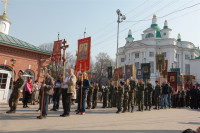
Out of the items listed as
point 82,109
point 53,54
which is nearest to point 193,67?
point 53,54

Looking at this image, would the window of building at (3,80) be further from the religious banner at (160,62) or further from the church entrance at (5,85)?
the religious banner at (160,62)

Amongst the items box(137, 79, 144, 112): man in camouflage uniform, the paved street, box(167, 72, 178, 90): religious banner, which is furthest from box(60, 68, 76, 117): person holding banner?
box(167, 72, 178, 90): religious banner

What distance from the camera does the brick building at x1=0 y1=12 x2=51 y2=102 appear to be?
43.0 ft

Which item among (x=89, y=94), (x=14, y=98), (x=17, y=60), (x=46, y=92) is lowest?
(x=14, y=98)

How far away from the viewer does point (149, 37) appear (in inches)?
1960

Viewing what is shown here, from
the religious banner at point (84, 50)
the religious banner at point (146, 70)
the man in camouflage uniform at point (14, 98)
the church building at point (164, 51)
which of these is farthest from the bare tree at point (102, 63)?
the man in camouflage uniform at point (14, 98)

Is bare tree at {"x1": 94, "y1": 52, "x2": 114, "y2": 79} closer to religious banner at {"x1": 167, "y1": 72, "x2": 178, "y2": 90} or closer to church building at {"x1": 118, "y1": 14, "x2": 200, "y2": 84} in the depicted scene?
church building at {"x1": 118, "y1": 14, "x2": 200, "y2": 84}

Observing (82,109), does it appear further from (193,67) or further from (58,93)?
(193,67)

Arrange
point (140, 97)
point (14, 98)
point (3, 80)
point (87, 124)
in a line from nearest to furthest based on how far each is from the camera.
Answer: point (87, 124)
point (14, 98)
point (140, 97)
point (3, 80)

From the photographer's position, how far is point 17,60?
13.8 meters

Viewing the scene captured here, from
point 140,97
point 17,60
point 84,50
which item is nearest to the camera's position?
point 140,97

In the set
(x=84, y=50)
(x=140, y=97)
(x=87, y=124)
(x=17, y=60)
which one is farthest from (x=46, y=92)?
(x=17, y=60)

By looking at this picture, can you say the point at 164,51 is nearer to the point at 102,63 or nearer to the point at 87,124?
the point at 102,63

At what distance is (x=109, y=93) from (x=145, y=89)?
310 cm
